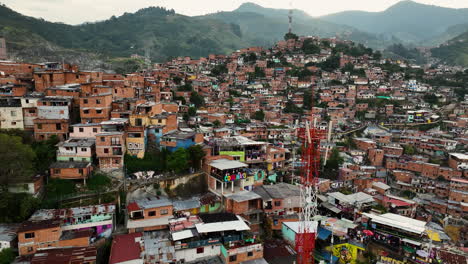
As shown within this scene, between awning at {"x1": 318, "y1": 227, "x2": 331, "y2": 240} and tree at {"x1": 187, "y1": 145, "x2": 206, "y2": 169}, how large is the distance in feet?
34.9

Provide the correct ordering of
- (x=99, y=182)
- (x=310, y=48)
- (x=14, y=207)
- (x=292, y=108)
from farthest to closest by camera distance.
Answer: (x=310, y=48)
(x=292, y=108)
(x=99, y=182)
(x=14, y=207)

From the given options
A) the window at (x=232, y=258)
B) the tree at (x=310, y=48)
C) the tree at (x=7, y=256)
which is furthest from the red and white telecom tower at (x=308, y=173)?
the tree at (x=310, y=48)

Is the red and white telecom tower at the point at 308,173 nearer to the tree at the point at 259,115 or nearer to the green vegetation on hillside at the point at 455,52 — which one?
the tree at the point at 259,115

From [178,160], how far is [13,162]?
33.8 feet

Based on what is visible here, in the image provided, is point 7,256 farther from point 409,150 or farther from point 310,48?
point 310,48

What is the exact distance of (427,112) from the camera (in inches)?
2079

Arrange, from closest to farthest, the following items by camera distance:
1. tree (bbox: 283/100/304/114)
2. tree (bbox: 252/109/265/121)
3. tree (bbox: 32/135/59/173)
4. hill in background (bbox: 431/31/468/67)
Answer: tree (bbox: 32/135/59/173) → tree (bbox: 252/109/265/121) → tree (bbox: 283/100/304/114) → hill in background (bbox: 431/31/468/67)

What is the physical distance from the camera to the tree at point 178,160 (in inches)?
904

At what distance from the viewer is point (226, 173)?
22406mm

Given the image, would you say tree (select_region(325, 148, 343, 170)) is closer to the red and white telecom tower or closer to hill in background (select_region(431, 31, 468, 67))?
the red and white telecom tower

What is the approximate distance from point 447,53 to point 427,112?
7635 centimetres

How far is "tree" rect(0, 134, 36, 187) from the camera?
1770 centimetres

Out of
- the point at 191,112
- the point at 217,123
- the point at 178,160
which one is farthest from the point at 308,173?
the point at 191,112

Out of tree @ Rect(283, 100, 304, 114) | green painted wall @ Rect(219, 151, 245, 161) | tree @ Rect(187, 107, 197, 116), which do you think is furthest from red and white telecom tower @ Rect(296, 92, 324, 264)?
tree @ Rect(283, 100, 304, 114)
